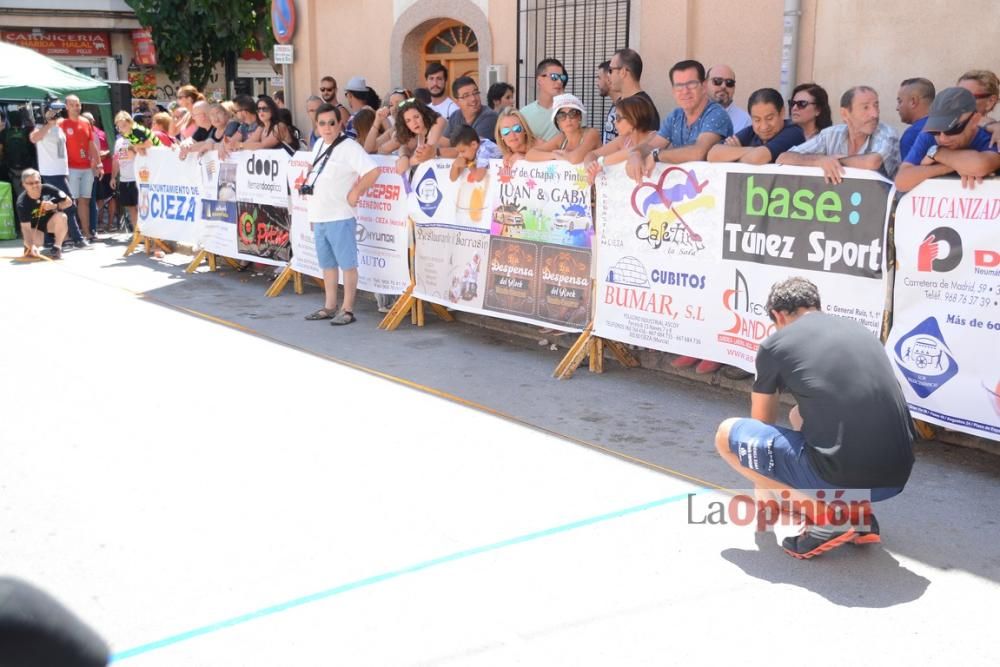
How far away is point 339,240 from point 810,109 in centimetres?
456

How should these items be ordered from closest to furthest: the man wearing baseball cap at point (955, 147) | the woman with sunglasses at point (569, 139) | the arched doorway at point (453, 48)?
1. the man wearing baseball cap at point (955, 147)
2. the woman with sunglasses at point (569, 139)
3. the arched doorway at point (453, 48)

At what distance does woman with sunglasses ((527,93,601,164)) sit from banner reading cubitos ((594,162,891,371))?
332 millimetres

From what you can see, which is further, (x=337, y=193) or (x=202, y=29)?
(x=202, y=29)

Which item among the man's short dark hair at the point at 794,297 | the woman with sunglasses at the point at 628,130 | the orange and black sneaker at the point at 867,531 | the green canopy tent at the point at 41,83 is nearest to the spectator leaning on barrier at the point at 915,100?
the woman with sunglasses at the point at 628,130

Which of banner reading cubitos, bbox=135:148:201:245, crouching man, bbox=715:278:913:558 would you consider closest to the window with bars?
banner reading cubitos, bbox=135:148:201:245

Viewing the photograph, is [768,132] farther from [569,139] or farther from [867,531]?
[867,531]

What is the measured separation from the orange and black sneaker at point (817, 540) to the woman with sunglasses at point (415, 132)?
564 centimetres

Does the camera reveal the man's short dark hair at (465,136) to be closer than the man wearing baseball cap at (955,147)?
No

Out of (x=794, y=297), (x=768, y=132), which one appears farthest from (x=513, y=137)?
(x=794, y=297)

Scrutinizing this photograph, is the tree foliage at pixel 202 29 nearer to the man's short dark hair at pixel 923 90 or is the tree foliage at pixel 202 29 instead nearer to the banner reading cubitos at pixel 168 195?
the banner reading cubitos at pixel 168 195

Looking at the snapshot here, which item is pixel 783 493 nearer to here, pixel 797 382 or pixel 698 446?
→ pixel 797 382

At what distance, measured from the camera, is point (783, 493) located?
4707mm

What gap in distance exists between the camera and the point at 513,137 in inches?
321

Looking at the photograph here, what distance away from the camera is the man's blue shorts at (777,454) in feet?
14.7
